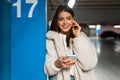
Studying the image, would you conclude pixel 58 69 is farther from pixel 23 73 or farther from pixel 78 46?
pixel 23 73

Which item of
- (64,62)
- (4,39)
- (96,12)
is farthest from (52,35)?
(96,12)

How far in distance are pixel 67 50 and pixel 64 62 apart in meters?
0.18

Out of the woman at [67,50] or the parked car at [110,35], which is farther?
the parked car at [110,35]

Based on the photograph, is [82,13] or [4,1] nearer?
[4,1]

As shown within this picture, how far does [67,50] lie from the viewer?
263 cm

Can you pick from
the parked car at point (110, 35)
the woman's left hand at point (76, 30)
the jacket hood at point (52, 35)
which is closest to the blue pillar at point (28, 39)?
the jacket hood at point (52, 35)

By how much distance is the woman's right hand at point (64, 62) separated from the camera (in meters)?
2.47

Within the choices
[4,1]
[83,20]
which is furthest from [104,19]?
[4,1]

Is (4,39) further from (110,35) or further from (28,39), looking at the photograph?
(110,35)

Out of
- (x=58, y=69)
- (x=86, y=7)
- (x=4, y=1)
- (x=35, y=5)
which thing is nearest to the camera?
(x=58, y=69)

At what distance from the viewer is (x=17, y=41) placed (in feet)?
9.23

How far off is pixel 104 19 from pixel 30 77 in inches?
870

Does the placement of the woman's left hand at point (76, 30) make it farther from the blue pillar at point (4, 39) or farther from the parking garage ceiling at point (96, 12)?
the parking garage ceiling at point (96, 12)

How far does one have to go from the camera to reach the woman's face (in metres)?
2.60
